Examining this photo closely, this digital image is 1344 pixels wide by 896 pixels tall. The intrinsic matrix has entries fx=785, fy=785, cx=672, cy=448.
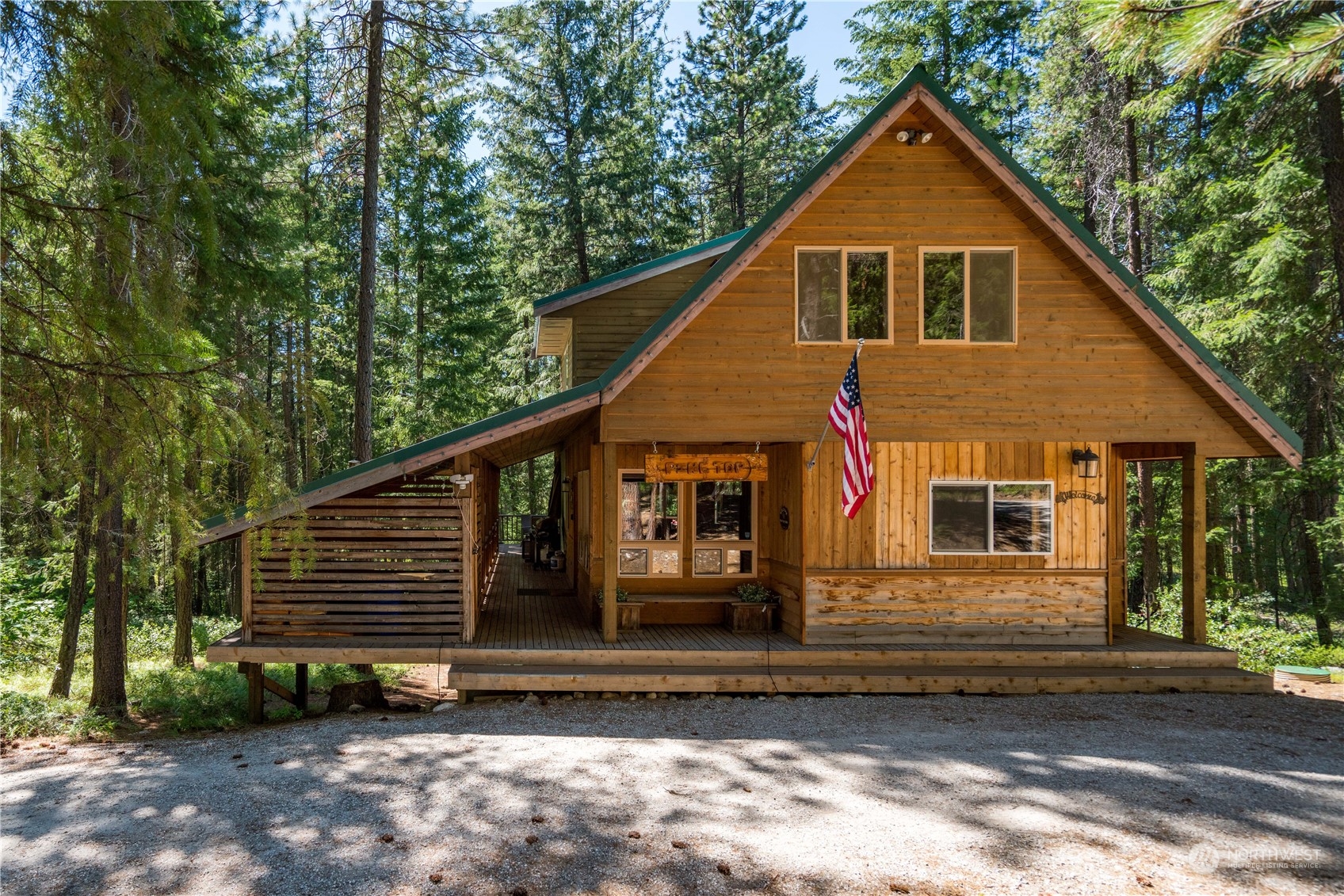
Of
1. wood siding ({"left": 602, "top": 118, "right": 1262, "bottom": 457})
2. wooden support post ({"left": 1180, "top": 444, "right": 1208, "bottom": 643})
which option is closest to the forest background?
wood siding ({"left": 602, "top": 118, "right": 1262, "bottom": 457})

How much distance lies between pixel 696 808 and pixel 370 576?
5686mm

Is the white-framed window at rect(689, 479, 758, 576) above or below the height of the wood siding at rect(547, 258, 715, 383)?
below

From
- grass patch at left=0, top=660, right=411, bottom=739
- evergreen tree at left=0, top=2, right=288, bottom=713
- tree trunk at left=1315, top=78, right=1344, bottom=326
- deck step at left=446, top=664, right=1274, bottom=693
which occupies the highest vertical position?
tree trunk at left=1315, top=78, right=1344, bottom=326

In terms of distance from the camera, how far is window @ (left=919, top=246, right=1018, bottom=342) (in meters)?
9.57

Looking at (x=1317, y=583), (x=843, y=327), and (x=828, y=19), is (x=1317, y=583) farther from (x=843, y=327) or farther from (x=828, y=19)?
(x=828, y=19)

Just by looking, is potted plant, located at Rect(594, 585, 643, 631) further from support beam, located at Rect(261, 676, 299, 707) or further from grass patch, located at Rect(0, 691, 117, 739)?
grass patch, located at Rect(0, 691, 117, 739)

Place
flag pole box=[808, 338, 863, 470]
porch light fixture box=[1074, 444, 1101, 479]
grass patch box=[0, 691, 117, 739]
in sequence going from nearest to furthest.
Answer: grass patch box=[0, 691, 117, 739] < flag pole box=[808, 338, 863, 470] < porch light fixture box=[1074, 444, 1101, 479]

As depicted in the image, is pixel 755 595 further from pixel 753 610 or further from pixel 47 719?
Answer: pixel 47 719

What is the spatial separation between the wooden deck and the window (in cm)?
387

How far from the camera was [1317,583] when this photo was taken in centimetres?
1608

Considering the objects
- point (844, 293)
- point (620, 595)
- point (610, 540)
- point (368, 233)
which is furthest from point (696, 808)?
point (368, 233)

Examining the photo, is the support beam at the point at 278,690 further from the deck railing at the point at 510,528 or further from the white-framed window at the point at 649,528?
the deck railing at the point at 510,528

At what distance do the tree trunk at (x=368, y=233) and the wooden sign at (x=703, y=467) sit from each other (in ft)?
15.5

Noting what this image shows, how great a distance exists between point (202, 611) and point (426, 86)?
1776 centimetres
